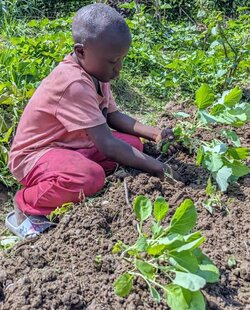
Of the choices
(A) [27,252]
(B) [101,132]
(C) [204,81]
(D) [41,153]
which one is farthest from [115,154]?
(C) [204,81]

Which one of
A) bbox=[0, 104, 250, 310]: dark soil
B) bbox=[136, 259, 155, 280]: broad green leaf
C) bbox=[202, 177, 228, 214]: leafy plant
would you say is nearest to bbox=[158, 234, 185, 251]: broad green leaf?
bbox=[136, 259, 155, 280]: broad green leaf

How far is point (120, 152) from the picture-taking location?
10.4ft

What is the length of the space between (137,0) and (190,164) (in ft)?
10.0

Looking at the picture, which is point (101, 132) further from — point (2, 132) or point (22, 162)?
point (2, 132)

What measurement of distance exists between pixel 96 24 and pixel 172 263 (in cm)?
132

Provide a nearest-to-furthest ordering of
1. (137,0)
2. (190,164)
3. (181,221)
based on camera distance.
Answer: (181,221), (190,164), (137,0)

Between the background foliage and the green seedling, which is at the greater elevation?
the green seedling

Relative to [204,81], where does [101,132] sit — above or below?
above

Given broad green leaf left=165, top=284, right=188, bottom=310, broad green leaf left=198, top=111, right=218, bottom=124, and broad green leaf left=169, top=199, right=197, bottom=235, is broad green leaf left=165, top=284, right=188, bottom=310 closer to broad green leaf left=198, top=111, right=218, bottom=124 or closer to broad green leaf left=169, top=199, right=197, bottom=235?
broad green leaf left=169, top=199, right=197, bottom=235

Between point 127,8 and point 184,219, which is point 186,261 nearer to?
point 184,219

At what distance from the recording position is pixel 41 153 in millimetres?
3246

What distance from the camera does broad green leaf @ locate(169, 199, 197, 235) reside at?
2.47 metres

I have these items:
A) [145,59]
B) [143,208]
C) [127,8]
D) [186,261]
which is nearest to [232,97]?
[143,208]

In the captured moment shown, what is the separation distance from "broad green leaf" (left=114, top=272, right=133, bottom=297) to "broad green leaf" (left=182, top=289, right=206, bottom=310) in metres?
0.22
